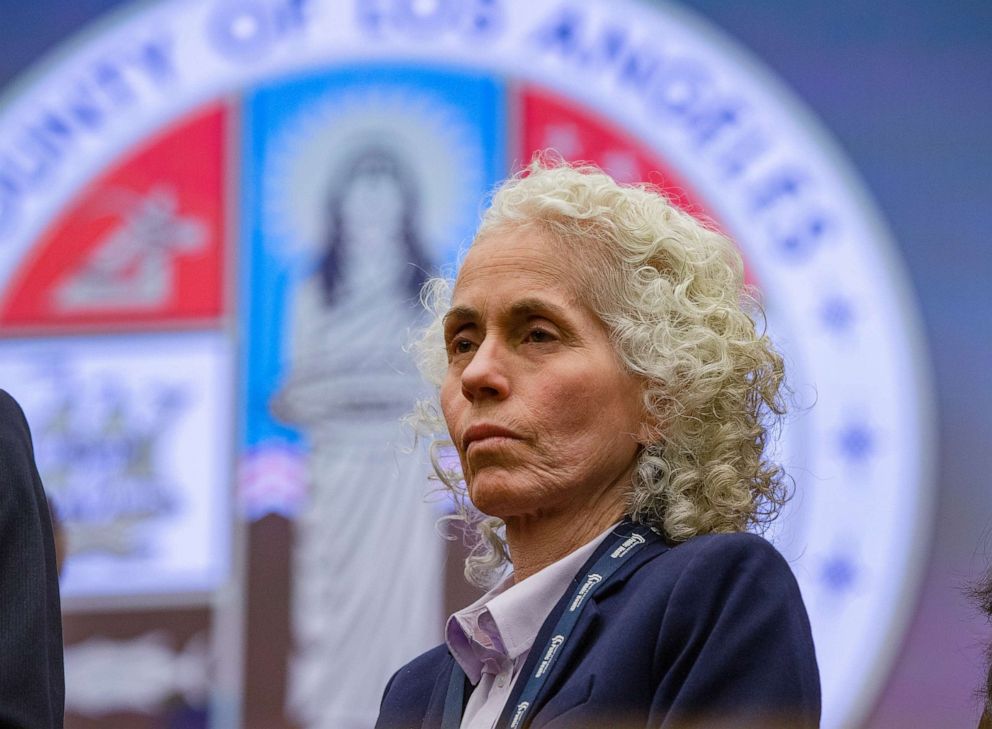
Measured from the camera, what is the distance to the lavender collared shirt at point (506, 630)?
85.4 inches

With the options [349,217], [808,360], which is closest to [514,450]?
[808,360]

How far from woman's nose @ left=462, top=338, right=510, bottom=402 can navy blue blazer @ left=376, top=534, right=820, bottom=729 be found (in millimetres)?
320

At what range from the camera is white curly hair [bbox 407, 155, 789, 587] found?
2.23 m

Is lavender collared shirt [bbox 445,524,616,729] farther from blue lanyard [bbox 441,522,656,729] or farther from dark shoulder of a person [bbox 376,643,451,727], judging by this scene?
dark shoulder of a person [bbox 376,643,451,727]

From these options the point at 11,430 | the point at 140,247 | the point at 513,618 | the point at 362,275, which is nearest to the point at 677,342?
the point at 513,618

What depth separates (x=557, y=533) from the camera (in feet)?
7.41

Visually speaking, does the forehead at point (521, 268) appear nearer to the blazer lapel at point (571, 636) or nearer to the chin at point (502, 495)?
the chin at point (502, 495)

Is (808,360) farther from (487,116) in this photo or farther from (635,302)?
(635,302)

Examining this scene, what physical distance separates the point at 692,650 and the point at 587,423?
1.41 ft

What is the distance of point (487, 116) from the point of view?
16.3ft

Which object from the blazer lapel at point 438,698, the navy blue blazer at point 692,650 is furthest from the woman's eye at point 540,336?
the blazer lapel at point 438,698

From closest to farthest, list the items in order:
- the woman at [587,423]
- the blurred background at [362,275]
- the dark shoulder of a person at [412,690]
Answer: the woman at [587,423] < the dark shoulder of a person at [412,690] < the blurred background at [362,275]

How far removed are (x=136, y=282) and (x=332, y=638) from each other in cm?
130

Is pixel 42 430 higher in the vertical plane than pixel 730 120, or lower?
lower
